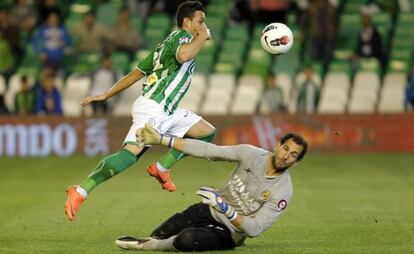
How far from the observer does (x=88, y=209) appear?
48.9 feet

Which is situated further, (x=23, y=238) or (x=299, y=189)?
(x=299, y=189)

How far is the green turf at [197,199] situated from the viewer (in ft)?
36.8

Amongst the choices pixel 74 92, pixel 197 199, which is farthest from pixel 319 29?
pixel 197 199

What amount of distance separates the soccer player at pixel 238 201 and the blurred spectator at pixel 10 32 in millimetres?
16123

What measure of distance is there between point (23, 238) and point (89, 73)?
14.4 m

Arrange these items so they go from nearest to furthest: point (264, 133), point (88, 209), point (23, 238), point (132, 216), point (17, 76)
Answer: point (23, 238) < point (132, 216) < point (88, 209) < point (264, 133) < point (17, 76)

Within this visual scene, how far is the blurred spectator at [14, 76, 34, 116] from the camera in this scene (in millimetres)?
24438

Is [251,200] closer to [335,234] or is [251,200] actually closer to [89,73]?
[335,234]

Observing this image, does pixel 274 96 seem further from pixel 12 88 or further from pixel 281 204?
pixel 281 204

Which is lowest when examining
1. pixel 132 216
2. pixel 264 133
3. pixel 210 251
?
pixel 264 133

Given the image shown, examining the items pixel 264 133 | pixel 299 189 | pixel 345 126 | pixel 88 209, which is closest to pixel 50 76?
pixel 264 133

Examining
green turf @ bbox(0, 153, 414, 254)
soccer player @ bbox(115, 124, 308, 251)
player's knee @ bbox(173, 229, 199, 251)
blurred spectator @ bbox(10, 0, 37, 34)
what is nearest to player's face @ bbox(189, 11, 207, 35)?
soccer player @ bbox(115, 124, 308, 251)

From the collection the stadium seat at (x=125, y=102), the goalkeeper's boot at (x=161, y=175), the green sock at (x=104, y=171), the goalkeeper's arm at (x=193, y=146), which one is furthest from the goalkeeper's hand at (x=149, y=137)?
the stadium seat at (x=125, y=102)

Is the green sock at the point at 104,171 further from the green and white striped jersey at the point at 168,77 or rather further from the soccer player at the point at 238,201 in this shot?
the soccer player at the point at 238,201
